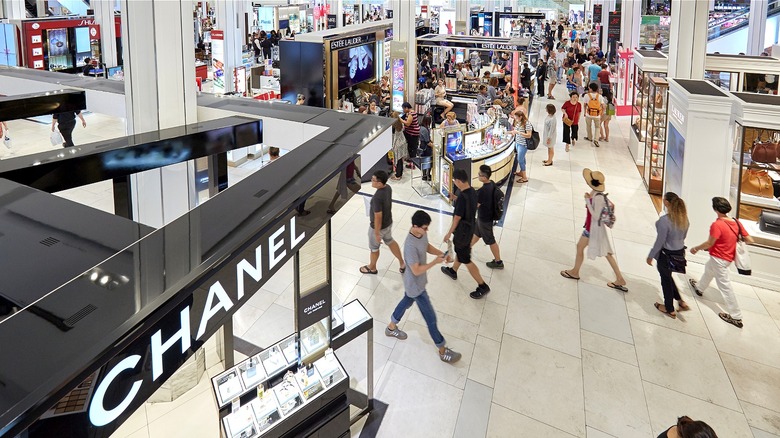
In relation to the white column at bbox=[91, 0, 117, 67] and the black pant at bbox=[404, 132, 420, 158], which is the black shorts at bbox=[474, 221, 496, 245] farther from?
the white column at bbox=[91, 0, 117, 67]

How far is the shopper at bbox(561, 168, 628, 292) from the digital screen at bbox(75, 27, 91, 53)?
665 inches

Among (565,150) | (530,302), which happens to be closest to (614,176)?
(565,150)

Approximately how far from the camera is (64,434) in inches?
36.9

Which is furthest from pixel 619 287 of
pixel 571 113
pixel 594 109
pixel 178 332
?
pixel 594 109

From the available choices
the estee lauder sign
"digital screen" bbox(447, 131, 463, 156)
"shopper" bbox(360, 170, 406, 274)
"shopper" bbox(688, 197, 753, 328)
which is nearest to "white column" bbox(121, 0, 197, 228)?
the estee lauder sign

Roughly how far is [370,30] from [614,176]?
928 centimetres

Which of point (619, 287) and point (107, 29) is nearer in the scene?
point (619, 287)

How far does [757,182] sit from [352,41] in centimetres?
1069

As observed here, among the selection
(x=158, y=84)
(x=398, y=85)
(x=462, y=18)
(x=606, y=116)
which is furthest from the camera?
(x=462, y=18)

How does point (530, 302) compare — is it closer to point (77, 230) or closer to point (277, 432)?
point (277, 432)

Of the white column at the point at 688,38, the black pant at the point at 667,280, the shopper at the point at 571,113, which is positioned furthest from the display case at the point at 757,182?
the shopper at the point at 571,113

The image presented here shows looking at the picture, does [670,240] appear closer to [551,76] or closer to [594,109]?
[594,109]

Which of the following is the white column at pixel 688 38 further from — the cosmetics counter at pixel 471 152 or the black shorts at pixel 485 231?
the black shorts at pixel 485 231

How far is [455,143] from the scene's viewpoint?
27.1 feet
